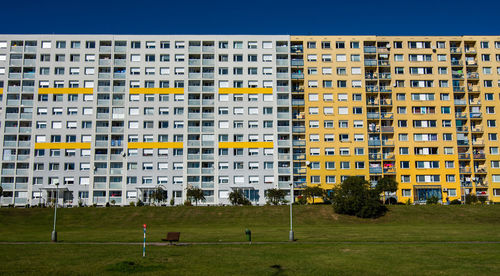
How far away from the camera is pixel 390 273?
20.2 metres

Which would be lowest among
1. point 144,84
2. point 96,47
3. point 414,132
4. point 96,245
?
point 96,245

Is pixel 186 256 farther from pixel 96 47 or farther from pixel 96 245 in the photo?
pixel 96 47

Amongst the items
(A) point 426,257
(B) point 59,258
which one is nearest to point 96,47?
(B) point 59,258

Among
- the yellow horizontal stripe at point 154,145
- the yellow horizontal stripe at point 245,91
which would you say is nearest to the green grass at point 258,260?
the yellow horizontal stripe at point 154,145

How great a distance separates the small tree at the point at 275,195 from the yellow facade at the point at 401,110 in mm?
9273

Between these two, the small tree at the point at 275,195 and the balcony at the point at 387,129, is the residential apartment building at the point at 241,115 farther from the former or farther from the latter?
the small tree at the point at 275,195

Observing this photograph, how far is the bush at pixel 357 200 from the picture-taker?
59.3 m

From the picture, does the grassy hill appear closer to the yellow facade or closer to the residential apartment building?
the residential apartment building

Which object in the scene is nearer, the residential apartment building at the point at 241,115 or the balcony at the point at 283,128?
the residential apartment building at the point at 241,115

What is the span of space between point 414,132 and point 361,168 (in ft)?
39.8

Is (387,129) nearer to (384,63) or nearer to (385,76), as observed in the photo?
(385,76)

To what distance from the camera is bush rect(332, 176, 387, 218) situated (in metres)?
59.3

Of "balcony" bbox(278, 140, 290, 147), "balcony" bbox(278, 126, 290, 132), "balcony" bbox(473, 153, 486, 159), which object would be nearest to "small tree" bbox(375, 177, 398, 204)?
"balcony" bbox(278, 140, 290, 147)

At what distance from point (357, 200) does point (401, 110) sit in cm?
3364
